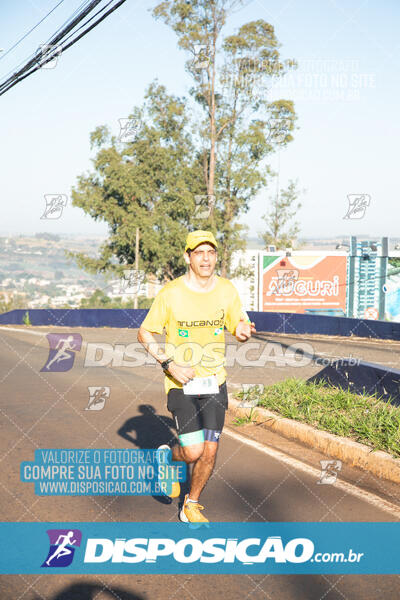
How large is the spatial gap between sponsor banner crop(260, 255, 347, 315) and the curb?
36.3 metres

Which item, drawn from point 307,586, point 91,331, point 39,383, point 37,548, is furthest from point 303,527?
point 91,331

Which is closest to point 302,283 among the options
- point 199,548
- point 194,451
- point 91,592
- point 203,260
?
point 203,260

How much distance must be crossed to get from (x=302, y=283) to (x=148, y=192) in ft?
42.1

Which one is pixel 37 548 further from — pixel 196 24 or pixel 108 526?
pixel 196 24

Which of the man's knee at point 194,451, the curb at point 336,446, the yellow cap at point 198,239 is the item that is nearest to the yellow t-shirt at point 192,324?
the yellow cap at point 198,239

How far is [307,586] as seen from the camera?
3869 millimetres

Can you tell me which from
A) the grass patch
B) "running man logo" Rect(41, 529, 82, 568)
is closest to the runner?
"running man logo" Rect(41, 529, 82, 568)

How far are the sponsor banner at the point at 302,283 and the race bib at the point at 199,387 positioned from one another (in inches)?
1550

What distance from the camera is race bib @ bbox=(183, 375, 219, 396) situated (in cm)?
466

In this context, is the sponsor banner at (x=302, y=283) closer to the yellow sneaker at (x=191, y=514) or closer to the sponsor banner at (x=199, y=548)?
the yellow sneaker at (x=191, y=514)

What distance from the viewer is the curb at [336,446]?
5867mm

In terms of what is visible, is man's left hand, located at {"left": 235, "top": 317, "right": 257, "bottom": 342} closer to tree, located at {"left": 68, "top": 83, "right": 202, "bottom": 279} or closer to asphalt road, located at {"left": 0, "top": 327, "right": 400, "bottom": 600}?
asphalt road, located at {"left": 0, "top": 327, "right": 400, "bottom": 600}

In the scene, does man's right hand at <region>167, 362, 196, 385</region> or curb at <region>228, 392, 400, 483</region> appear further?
curb at <region>228, 392, 400, 483</region>

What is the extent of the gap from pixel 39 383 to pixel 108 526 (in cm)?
717
